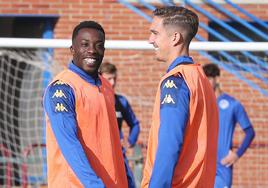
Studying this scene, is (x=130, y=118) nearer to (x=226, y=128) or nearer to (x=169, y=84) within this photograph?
(x=226, y=128)

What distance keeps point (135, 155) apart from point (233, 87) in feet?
8.79

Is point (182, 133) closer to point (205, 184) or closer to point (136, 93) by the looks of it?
point (205, 184)

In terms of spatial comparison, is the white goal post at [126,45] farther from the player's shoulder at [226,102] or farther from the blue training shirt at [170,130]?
the blue training shirt at [170,130]

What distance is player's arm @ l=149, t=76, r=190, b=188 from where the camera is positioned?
472 cm

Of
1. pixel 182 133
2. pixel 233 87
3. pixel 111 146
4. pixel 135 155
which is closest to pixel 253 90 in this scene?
pixel 233 87

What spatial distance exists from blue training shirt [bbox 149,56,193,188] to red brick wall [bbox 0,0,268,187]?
24.0ft

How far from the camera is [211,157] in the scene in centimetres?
512

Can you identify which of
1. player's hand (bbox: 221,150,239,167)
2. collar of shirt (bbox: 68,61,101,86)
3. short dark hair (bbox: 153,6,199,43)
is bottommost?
player's hand (bbox: 221,150,239,167)

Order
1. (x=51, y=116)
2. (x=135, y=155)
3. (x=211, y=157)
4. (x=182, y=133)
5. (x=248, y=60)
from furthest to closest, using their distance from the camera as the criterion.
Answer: (x=248, y=60) → (x=135, y=155) → (x=51, y=116) → (x=211, y=157) → (x=182, y=133)

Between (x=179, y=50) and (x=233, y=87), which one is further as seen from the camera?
(x=233, y=87)

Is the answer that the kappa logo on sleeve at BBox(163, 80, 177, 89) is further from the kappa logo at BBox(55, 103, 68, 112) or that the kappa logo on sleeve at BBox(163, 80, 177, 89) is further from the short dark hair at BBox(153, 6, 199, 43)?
the kappa logo at BBox(55, 103, 68, 112)

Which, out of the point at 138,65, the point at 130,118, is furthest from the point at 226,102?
the point at 138,65

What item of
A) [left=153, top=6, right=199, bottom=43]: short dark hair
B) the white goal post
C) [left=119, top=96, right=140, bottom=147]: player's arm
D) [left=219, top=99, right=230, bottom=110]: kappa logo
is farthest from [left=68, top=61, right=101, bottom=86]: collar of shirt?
[left=219, top=99, right=230, bottom=110]: kappa logo

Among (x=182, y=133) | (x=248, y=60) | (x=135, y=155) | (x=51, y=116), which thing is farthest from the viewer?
(x=248, y=60)
